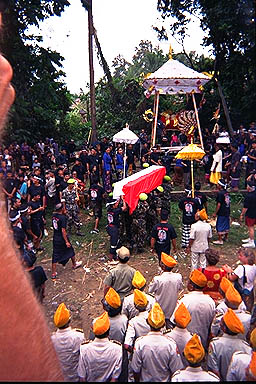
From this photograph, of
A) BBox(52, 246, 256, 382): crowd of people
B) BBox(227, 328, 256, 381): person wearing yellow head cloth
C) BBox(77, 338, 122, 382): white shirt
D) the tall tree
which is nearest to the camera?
BBox(227, 328, 256, 381): person wearing yellow head cloth

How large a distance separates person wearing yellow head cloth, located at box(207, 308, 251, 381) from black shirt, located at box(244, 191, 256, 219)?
4.83 meters

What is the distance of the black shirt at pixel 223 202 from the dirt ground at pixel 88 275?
35.3 inches

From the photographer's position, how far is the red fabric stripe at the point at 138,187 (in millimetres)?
7594

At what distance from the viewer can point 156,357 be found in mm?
3221

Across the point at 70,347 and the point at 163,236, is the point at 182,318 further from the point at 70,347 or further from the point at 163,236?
the point at 163,236

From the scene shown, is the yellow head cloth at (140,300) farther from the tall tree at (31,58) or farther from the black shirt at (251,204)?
the tall tree at (31,58)

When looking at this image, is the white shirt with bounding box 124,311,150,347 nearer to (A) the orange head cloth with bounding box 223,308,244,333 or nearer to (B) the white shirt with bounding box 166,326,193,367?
(B) the white shirt with bounding box 166,326,193,367

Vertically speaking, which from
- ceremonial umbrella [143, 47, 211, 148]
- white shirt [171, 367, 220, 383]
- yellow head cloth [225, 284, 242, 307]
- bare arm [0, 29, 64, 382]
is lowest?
white shirt [171, 367, 220, 383]

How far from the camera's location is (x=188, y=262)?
25.2 ft

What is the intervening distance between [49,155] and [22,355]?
15034 millimetres

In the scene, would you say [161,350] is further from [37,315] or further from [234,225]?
[234,225]

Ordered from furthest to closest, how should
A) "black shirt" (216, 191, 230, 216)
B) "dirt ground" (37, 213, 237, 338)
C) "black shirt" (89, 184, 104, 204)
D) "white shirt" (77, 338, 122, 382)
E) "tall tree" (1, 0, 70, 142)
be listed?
"tall tree" (1, 0, 70, 142), "black shirt" (89, 184, 104, 204), "black shirt" (216, 191, 230, 216), "dirt ground" (37, 213, 237, 338), "white shirt" (77, 338, 122, 382)

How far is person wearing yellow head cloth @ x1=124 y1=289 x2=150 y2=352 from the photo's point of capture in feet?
12.2

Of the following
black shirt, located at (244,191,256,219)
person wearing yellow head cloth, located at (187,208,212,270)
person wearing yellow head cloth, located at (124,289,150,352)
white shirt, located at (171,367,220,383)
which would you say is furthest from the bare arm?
black shirt, located at (244,191,256,219)
